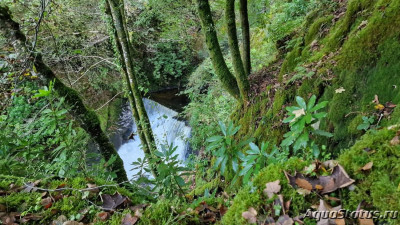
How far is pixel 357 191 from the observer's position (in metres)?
1.05

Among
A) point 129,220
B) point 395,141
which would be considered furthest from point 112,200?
point 395,141

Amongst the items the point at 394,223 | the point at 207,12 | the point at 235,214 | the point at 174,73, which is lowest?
the point at 394,223

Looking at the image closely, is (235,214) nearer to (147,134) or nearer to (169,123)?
(147,134)

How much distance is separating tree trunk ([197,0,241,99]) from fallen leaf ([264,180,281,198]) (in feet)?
11.9

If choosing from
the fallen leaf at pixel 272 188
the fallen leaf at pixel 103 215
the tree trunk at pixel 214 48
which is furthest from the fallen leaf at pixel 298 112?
the tree trunk at pixel 214 48

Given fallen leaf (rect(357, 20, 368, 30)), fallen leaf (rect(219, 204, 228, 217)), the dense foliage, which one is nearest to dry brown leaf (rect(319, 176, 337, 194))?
the dense foliage

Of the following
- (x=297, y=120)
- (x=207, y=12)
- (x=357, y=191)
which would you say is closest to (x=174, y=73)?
(x=207, y=12)

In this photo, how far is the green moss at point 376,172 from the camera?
0.95m

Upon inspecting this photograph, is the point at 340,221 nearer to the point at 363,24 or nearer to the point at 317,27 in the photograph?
the point at 363,24

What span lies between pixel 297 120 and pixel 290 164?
64cm

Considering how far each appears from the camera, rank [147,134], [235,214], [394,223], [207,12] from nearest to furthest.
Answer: [394,223], [235,214], [207,12], [147,134]

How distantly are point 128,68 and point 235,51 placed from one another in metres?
2.60

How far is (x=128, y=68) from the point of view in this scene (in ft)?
17.6

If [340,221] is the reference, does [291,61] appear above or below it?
above
